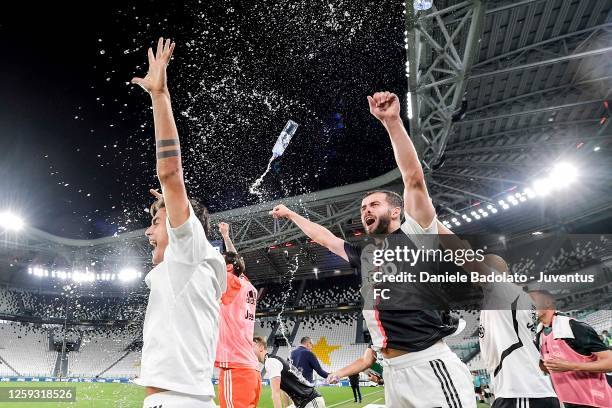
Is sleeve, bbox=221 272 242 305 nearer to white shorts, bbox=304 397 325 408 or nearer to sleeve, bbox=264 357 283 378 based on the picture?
sleeve, bbox=264 357 283 378

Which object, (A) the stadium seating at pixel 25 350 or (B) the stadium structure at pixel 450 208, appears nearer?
(B) the stadium structure at pixel 450 208

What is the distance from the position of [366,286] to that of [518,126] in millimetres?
14694

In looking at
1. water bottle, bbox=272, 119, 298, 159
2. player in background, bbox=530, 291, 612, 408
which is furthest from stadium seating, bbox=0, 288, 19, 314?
player in background, bbox=530, 291, 612, 408

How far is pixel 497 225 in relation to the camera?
2481 centimetres

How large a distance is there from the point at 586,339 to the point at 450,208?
17.6 metres

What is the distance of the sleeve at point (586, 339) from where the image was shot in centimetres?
449

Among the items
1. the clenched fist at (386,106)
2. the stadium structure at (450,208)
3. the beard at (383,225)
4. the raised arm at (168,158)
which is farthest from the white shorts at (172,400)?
the stadium structure at (450,208)

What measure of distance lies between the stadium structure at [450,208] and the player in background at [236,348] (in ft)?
21.4

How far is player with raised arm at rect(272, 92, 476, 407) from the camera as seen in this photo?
9.40 ft

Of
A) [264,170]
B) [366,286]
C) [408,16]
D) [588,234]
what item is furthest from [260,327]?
[366,286]

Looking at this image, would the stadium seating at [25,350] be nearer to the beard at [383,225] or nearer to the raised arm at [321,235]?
the raised arm at [321,235]

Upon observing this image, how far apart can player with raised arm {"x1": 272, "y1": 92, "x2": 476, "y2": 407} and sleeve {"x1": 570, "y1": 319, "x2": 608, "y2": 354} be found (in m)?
2.24

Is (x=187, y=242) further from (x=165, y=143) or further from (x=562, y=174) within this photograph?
(x=562, y=174)

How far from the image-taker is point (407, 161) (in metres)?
2.86
